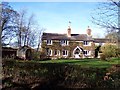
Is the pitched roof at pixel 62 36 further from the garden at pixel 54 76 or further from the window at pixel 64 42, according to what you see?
the garden at pixel 54 76

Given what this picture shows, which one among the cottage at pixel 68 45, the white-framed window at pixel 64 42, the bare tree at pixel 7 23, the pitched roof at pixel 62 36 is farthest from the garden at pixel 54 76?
the white-framed window at pixel 64 42

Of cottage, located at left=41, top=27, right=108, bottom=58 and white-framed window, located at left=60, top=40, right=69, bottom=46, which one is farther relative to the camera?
white-framed window, located at left=60, top=40, right=69, bottom=46

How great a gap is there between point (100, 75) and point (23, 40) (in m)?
25.0

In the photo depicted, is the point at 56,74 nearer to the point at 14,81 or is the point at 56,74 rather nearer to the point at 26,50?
the point at 14,81

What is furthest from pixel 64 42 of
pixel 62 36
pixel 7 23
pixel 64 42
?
pixel 7 23

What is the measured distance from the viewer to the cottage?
3769 centimetres

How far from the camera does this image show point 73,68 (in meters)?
10.6

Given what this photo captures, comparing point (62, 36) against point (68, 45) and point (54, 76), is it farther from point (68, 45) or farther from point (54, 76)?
point (54, 76)

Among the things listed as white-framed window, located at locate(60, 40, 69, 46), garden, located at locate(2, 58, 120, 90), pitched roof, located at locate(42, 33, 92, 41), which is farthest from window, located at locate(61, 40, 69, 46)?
garden, located at locate(2, 58, 120, 90)

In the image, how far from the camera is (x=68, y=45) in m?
38.6

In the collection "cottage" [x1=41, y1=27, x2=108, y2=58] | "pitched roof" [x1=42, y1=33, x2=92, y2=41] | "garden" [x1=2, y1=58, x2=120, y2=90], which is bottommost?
"garden" [x1=2, y1=58, x2=120, y2=90]

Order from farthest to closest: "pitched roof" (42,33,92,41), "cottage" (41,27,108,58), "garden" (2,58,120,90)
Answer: "pitched roof" (42,33,92,41) < "cottage" (41,27,108,58) < "garden" (2,58,120,90)

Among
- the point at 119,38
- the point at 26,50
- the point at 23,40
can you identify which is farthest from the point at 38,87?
the point at 23,40

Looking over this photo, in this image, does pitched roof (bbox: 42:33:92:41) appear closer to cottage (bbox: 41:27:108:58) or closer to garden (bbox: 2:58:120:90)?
cottage (bbox: 41:27:108:58)
